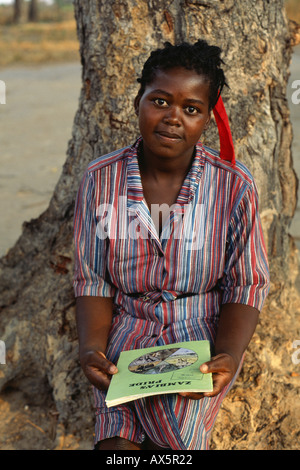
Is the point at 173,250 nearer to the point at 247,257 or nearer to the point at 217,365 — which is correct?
the point at 247,257

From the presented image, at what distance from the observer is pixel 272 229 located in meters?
2.77

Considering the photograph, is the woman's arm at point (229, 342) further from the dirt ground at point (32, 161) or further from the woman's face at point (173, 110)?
the dirt ground at point (32, 161)

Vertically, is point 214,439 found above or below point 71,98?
below

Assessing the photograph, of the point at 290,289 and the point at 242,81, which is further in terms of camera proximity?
the point at 290,289

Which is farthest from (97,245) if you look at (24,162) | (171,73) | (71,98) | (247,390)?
(71,98)

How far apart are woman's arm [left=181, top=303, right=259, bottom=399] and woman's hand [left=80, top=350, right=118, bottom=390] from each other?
0.27 m

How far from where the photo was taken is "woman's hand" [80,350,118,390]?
1906 mm

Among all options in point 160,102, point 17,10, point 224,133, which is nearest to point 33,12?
point 17,10

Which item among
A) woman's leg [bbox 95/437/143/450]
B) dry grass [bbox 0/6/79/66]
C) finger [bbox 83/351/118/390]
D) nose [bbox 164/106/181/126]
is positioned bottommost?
woman's leg [bbox 95/437/143/450]

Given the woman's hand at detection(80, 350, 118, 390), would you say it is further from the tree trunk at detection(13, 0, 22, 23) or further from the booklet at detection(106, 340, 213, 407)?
the tree trunk at detection(13, 0, 22, 23)

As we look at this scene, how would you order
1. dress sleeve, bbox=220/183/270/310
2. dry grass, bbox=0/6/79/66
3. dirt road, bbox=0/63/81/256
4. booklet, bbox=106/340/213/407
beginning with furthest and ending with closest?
dry grass, bbox=0/6/79/66
dirt road, bbox=0/63/81/256
dress sleeve, bbox=220/183/270/310
booklet, bbox=106/340/213/407

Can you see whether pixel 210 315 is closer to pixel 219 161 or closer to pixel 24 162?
pixel 219 161

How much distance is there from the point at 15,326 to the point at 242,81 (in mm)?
1594

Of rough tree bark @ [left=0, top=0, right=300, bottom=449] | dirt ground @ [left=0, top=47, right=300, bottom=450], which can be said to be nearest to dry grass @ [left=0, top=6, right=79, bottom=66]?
dirt ground @ [left=0, top=47, right=300, bottom=450]
